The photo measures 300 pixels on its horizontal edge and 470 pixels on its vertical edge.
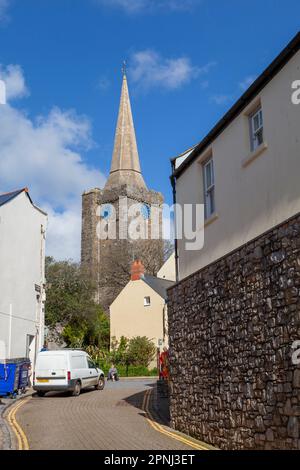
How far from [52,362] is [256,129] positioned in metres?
14.9

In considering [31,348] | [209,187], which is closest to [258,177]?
[209,187]

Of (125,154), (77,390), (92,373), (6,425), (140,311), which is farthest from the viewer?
(125,154)

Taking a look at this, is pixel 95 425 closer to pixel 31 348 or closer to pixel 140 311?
pixel 31 348

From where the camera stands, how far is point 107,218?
240ft

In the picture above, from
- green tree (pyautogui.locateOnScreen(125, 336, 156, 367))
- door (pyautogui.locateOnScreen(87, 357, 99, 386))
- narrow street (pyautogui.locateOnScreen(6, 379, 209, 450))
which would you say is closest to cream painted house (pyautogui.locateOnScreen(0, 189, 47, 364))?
door (pyautogui.locateOnScreen(87, 357, 99, 386))

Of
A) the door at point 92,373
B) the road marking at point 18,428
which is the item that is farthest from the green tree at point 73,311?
the road marking at point 18,428

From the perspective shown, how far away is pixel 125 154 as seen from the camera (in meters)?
77.2

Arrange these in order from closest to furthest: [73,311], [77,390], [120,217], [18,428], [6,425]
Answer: [18,428]
[6,425]
[77,390]
[73,311]
[120,217]

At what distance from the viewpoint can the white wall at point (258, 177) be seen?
8156mm

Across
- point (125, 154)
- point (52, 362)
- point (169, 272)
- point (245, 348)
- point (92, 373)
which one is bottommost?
point (92, 373)

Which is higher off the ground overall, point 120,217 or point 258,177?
point 120,217

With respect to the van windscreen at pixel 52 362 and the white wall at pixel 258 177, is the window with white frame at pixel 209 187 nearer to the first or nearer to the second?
the white wall at pixel 258 177

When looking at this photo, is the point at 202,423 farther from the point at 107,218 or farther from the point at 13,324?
the point at 107,218
